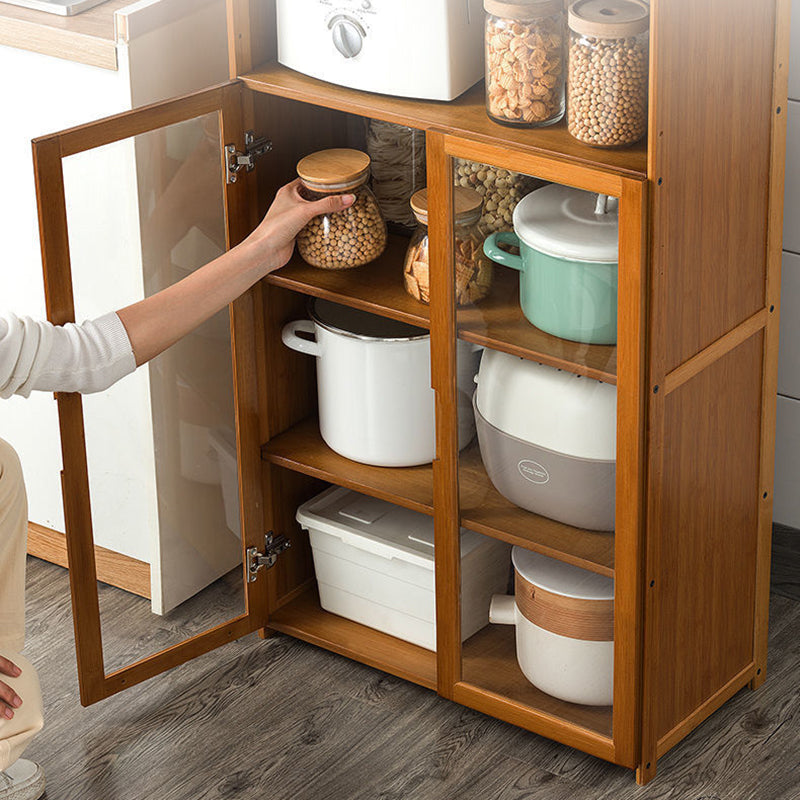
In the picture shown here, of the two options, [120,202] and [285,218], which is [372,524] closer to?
[285,218]

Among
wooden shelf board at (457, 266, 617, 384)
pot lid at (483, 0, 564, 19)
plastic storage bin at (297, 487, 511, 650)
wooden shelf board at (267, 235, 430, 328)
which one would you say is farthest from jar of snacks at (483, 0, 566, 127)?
plastic storage bin at (297, 487, 511, 650)

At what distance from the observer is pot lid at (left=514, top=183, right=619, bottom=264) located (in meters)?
1.68

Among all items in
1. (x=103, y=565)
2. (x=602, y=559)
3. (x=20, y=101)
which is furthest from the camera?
(x=103, y=565)

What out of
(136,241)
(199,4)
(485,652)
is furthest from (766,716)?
(199,4)

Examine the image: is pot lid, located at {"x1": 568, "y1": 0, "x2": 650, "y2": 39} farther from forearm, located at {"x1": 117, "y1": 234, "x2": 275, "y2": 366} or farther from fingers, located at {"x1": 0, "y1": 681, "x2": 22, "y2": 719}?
fingers, located at {"x1": 0, "y1": 681, "x2": 22, "y2": 719}

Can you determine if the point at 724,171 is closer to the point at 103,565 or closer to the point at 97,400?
the point at 97,400

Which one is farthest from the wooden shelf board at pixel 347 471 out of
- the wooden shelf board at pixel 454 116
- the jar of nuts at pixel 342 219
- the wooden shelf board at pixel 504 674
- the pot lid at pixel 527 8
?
the pot lid at pixel 527 8

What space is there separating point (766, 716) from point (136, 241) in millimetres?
1173

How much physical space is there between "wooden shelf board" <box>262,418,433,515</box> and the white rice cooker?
0.54 feet

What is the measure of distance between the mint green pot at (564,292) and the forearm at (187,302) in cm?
35

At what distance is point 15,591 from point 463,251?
0.79 metres

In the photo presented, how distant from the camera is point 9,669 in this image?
191 cm

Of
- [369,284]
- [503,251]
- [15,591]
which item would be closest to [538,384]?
[503,251]

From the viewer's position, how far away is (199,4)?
81.2 inches
